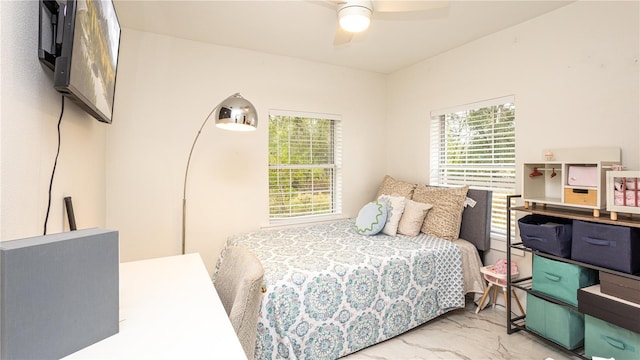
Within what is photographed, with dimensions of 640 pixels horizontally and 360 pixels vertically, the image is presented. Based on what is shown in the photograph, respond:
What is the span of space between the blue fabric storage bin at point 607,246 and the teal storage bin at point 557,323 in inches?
16.3

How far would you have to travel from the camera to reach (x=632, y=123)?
6.63ft

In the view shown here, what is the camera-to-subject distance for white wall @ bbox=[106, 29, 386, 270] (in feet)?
9.00

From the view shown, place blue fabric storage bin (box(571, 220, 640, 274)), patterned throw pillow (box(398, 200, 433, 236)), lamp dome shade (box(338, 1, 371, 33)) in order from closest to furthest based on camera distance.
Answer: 1. blue fabric storage bin (box(571, 220, 640, 274))
2. lamp dome shade (box(338, 1, 371, 33))
3. patterned throw pillow (box(398, 200, 433, 236))

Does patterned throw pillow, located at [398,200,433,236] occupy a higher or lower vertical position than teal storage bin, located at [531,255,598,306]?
higher

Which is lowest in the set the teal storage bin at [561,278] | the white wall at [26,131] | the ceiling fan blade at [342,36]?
the teal storage bin at [561,278]

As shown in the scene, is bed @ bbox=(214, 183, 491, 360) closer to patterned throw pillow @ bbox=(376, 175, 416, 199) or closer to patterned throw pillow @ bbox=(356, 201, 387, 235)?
patterned throw pillow @ bbox=(356, 201, 387, 235)

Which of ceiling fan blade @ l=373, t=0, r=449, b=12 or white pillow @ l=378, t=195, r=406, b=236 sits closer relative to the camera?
ceiling fan blade @ l=373, t=0, r=449, b=12

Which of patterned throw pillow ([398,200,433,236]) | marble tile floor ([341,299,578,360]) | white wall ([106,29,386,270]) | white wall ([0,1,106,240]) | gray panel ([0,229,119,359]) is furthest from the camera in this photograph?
patterned throw pillow ([398,200,433,236])

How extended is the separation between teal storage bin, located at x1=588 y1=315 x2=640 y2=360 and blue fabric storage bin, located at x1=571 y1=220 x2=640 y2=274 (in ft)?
1.20

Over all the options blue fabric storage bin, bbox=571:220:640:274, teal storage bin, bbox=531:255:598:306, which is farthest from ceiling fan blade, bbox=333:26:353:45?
teal storage bin, bbox=531:255:598:306

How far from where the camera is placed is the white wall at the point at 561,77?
→ 205 centimetres

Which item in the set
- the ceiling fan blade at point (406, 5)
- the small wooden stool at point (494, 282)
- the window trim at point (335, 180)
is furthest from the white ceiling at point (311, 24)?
the small wooden stool at point (494, 282)

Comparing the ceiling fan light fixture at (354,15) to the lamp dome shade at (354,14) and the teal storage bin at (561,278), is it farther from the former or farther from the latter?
the teal storage bin at (561,278)

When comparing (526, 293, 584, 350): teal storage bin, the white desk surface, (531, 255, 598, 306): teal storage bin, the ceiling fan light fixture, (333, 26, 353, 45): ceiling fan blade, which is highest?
(333, 26, 353, 45): ceiling fan blade
